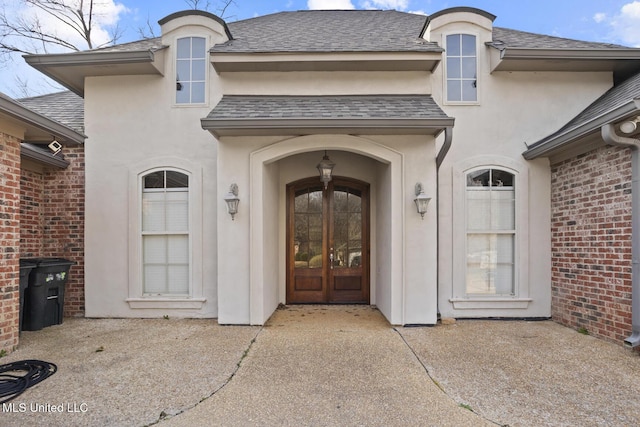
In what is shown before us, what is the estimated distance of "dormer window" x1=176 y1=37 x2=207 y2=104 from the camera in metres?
6.30

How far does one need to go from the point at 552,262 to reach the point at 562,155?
5.94ft

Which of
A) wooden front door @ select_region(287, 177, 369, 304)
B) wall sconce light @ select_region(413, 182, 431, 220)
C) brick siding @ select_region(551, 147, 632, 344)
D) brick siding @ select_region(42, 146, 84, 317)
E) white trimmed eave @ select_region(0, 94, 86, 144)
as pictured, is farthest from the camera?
wooden front door @ select_region(287, 177, 369, 304)

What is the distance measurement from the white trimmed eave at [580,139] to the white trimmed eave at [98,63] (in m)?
6.49

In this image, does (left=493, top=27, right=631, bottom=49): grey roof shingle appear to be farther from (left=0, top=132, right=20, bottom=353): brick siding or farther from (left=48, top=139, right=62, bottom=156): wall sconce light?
(left=0, top=132, right=20, bottom=353): brick siding

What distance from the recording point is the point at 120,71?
618 centimetres

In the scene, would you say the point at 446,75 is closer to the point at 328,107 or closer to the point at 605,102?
the point at 328,107

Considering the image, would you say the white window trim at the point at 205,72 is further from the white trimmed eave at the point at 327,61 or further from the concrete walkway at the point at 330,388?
the concrete walkway at the point at 330,388

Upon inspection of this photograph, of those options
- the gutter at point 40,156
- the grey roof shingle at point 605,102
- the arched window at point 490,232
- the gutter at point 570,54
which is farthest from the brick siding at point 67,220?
the grey roof shingle at point 605,102

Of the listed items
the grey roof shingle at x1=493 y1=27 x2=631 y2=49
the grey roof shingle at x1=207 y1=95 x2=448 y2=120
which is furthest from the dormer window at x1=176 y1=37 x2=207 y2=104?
the grey roof shingle at x1=493 y1=27 x2=631 y2=49

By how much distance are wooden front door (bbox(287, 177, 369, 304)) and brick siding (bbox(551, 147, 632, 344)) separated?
3296 mm

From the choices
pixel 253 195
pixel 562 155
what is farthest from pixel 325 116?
pixel 562 155

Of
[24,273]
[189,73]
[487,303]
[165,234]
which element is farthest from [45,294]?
[487,303]

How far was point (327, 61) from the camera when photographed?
234 inches

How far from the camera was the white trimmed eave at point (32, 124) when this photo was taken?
4.00 metres
